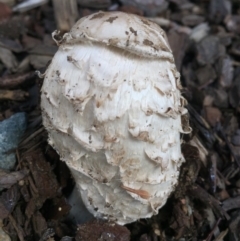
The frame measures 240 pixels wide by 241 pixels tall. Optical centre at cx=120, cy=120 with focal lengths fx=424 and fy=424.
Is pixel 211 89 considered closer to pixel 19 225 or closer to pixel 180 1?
pixel 180 1

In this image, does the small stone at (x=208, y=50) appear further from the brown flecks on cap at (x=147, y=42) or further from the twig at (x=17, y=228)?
the twig at (x=17, y=228)

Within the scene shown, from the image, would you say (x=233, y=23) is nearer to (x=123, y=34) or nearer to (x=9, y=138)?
(x=123, y=34)

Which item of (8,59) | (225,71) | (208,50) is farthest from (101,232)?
(208,50)

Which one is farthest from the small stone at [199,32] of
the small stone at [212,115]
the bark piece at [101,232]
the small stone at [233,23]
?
the bark piece at [101,232]

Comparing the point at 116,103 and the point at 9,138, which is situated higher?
the point at 116,103

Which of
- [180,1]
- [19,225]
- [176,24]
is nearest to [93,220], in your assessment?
[19,225]

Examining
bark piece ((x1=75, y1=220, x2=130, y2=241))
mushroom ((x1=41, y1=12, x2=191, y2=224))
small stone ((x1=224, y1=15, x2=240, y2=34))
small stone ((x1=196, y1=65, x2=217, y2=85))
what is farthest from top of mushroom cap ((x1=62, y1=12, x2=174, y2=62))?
small stone ((x1=224, y1=15, x2=240, y2=34))
